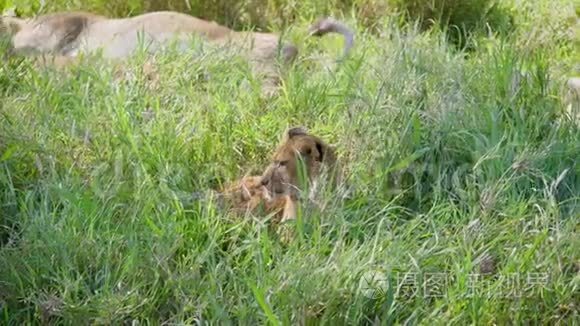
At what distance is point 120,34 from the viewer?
553 centimetres

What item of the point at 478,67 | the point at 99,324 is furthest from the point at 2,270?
the point at 478,67

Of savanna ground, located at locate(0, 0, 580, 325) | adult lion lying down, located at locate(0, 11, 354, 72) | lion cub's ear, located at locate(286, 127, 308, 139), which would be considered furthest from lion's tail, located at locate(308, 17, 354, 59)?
lion cub's ear, located at locate(286, 127, 308, 139)

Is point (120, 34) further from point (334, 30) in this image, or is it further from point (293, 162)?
point (293, 162)

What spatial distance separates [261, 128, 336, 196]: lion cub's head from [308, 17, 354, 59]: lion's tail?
4.86 feet

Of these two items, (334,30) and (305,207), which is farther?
(334,30)

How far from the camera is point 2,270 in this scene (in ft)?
11.3

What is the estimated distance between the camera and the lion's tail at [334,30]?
17.7 feet

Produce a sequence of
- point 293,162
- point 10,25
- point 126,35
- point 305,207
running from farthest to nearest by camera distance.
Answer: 1. point 126,35
2. point 10,25
3. point 293,162
4. point 305,207

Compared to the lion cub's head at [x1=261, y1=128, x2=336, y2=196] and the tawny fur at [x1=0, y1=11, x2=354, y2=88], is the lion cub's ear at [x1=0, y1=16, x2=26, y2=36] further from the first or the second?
the lion cub's head at [x1=261, y1=128, x2=336, y2=196]

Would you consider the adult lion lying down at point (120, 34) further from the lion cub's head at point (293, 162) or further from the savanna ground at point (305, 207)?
the lion cub's head at point (293, 162)

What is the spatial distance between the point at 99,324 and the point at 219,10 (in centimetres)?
355

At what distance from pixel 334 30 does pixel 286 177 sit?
1826 millimetres

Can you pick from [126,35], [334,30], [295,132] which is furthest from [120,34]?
[295,132]

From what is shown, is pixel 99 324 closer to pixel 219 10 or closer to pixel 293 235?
pixel 293 235
